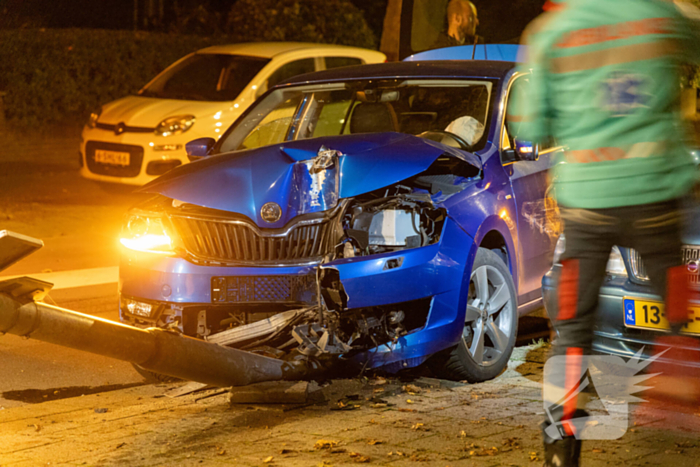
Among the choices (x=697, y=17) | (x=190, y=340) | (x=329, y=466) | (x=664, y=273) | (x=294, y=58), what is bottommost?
(x=329, y=466)

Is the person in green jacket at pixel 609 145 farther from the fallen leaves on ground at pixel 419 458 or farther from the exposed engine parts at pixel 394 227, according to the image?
the exposed engine parts at pixel 394 227

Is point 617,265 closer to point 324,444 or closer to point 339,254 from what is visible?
point 339,254

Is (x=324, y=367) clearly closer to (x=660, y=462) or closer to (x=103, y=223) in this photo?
(x=660, y=462)

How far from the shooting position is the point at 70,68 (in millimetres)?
19125

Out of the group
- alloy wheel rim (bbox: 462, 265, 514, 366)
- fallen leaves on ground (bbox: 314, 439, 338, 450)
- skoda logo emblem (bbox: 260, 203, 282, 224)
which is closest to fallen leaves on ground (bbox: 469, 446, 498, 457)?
fallen leaves on ground (bbox: 314, 439, 338, 450)

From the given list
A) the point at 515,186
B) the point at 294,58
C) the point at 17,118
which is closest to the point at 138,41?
the point at 17,118

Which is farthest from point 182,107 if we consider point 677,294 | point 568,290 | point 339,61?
point 677,294

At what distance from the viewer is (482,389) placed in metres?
5.12

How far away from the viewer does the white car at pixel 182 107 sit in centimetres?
1189

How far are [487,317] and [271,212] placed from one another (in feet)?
4.35

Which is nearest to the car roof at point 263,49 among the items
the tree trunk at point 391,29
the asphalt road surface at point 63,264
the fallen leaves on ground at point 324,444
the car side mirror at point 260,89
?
the car side mirror at point 260,89

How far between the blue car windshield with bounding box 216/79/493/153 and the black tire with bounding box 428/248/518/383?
858 millimetres

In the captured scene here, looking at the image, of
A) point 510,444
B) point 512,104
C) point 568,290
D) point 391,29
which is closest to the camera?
point 568,290

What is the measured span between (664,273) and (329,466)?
4.96ft
